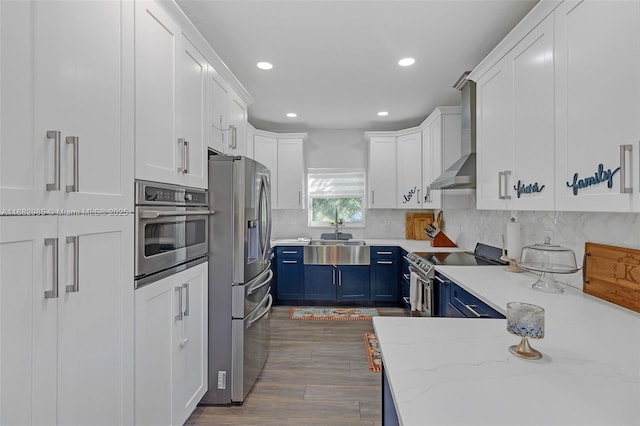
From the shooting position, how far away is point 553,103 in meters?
1.57

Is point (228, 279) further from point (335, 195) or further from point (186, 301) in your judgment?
point (335, 195)

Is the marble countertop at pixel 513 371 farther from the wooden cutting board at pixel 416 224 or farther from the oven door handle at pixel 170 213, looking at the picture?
the wooden cutting board at pixel 416 224

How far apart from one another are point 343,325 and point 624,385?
10.0 feet

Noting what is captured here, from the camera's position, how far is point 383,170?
14.8ft

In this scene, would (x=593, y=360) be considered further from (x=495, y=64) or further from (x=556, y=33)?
(x=495, y=64)

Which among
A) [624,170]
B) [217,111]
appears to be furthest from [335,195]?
[624,170]

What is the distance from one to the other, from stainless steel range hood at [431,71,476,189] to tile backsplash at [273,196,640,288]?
0.50 m

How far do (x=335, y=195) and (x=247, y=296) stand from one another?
2.96 meters

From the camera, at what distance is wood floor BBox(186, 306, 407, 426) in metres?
2.06

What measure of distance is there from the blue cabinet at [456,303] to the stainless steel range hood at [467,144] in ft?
2.69

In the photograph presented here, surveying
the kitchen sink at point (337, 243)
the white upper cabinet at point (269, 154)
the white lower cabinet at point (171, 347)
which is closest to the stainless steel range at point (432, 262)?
the kitchen sink at point (337, 243)

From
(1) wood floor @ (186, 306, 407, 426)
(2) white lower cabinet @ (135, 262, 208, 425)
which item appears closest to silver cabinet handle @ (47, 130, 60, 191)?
(2) white lower cabinet @ (135, 262, 208, 425)

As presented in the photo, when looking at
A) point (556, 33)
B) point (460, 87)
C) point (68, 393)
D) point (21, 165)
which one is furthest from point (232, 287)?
point (460, 87)

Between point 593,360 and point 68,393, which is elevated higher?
point 593,360
